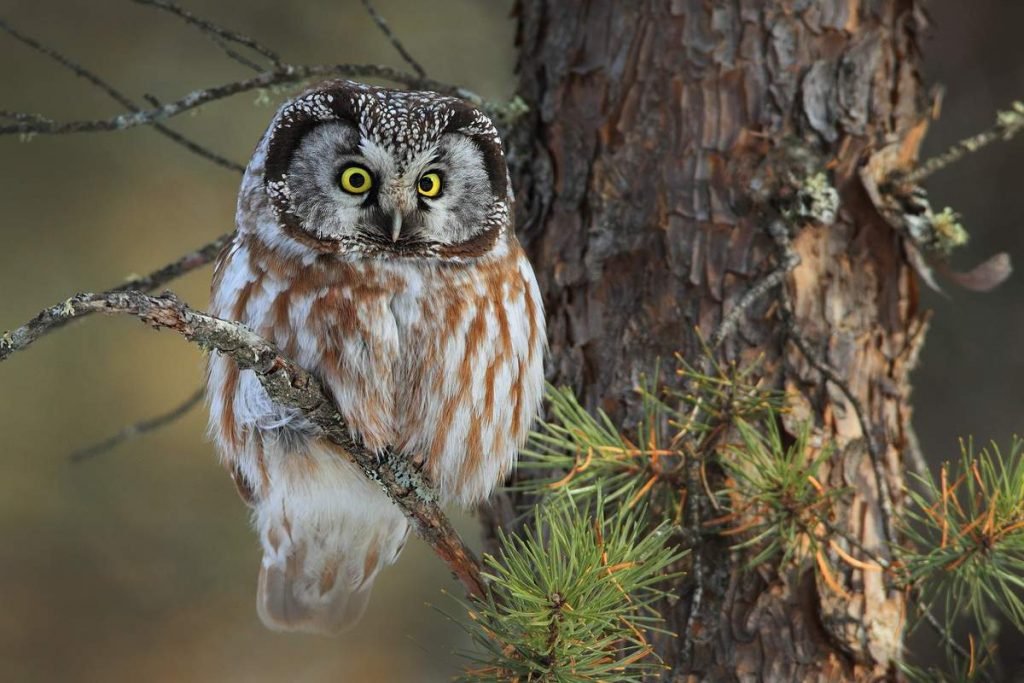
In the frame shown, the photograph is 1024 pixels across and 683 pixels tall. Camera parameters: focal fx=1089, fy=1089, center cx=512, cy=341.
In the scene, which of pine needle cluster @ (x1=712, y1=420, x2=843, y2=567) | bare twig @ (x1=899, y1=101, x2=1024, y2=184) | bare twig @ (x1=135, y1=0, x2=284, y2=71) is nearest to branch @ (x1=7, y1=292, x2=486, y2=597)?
pine needle cluster @ (x1=712, y1=420, x2=843, y2=567)

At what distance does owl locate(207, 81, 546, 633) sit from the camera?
2109 mm

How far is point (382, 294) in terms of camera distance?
7.02 feet

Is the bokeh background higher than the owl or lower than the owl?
lower

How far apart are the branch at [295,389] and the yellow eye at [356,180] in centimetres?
41

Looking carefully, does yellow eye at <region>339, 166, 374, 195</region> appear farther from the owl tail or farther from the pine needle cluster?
the pine needle cluster

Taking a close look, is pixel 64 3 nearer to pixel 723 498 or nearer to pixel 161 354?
pixel 161 354

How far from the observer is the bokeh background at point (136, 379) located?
4.96 m

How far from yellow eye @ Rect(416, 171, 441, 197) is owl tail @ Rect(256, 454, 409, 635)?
0.74 meters

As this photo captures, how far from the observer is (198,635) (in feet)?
17.0

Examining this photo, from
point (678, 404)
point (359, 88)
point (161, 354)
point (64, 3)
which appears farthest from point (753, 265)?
point (64, 3)

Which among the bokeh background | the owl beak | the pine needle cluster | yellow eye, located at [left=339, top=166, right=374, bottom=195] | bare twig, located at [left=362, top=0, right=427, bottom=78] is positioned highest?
bare twig, located at [left=362, top=0, right=427, bottom=78]

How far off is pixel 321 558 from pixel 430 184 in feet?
3.59

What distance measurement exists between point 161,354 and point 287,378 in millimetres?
3688

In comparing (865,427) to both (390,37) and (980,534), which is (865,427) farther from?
(390,37)
